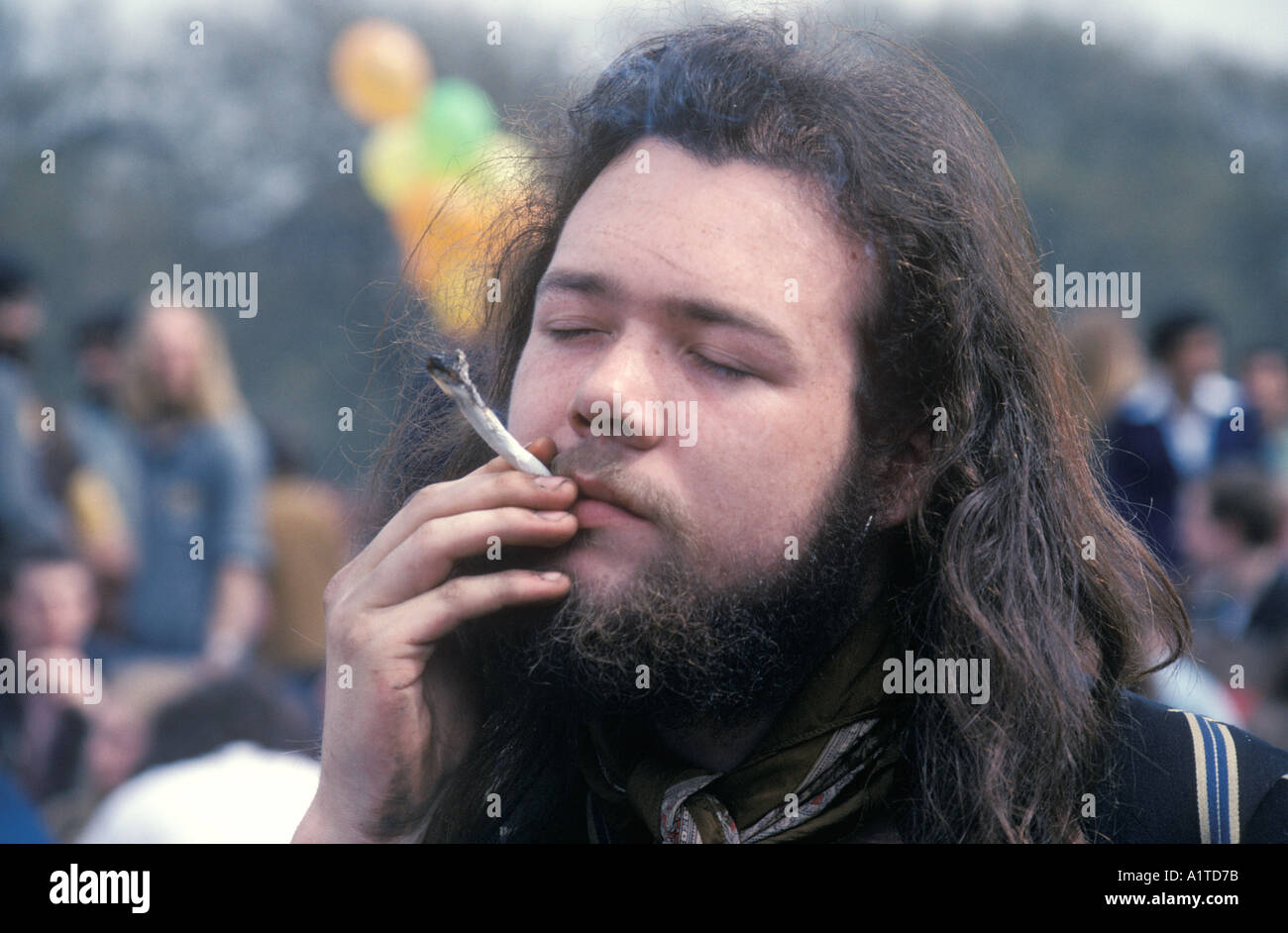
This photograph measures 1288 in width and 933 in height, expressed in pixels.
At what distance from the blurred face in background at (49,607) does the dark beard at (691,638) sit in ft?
9.73

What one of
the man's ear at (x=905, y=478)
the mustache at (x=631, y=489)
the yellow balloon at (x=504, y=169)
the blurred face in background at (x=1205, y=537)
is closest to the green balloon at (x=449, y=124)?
the blurred face in background at (x=1205, y=537)

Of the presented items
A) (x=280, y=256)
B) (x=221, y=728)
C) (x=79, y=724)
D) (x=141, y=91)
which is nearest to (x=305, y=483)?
(x=79, y=724)

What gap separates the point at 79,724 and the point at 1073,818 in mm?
Result: 3441

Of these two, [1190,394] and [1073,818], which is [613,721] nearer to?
[1073,818]

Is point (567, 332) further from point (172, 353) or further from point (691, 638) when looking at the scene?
point (172, 353)

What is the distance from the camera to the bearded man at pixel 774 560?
191cm

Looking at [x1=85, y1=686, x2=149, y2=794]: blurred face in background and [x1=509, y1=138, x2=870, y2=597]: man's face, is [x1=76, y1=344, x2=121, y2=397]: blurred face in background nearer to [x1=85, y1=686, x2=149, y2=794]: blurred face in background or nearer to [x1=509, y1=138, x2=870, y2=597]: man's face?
[x1=85, y1=686, x2=149, y2=794]: blurred face in background

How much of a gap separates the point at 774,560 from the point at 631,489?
271mm

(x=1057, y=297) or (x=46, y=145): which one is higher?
(x=46, y=145)

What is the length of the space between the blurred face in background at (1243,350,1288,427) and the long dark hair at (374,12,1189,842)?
573 cm

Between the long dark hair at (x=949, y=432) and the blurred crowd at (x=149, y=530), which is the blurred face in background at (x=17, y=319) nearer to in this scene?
the blurred crowd at (x=149, y=530)

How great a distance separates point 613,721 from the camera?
6.84 ft

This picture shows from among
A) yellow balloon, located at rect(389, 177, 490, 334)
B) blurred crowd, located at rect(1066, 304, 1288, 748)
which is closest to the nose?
yellow balloon, located at rect(389, 177, 490, 334)

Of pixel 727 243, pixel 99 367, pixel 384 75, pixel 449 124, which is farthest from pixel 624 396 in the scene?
pixel 384 75
